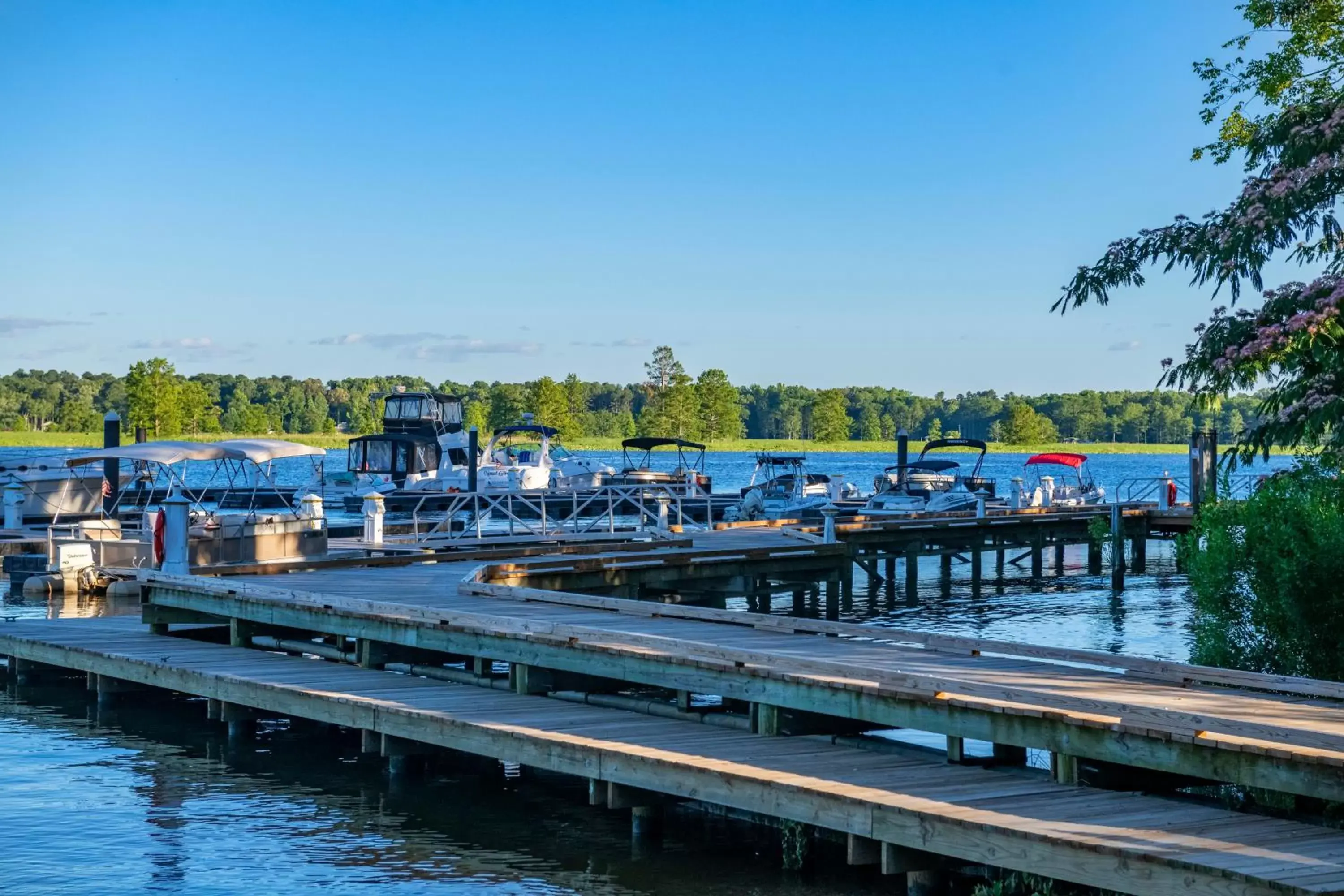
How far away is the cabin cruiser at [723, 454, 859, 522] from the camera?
48719 mm

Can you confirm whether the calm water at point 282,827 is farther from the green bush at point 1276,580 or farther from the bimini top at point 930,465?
the bimini top at point 930,465

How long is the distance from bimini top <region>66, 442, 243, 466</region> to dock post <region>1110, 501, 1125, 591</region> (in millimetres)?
19785

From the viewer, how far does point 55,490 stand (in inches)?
1742

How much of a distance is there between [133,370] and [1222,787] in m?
118

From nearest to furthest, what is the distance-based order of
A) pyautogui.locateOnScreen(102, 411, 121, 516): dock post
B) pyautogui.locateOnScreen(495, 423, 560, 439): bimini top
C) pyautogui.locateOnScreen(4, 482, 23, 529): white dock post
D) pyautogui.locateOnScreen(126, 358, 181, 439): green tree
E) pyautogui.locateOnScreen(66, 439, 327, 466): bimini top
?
pyautogui.locateOnScreen(66, 439, 327, 466): bimini top, pyautogui.locateOnScreen(4, 482, 23, 529): white dock post, pyautogui.locateOnScreen(102, 411, 121, 516): dock post, pyautogui.locateOnScreen(495, 423, 560, 439): bimini top, pyautogui.locateOnScreen(126, 358, 181, 439): green tree

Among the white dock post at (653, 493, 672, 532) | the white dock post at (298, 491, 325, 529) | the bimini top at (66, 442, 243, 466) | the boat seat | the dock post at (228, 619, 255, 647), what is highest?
the bimini top at (66, 442, 243, 466)

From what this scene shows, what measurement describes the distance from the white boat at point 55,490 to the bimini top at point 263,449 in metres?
10.7

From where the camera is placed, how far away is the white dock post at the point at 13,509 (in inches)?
1492

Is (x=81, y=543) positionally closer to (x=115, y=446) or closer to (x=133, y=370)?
(x=115, y=446)

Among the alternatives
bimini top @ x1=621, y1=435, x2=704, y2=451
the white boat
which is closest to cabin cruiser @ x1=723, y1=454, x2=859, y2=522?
bimini top @ x1=621, y1=435, x2=704, y2=451

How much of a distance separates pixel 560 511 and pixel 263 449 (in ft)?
68.6

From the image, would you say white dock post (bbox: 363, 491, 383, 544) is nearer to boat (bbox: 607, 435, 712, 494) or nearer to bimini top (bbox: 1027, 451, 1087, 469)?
boat (bbox: 607, 435, 712, 494)

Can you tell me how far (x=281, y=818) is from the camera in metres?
12.9

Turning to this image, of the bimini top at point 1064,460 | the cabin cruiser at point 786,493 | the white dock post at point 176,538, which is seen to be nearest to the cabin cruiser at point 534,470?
the cabin cruiser at point 786,493
